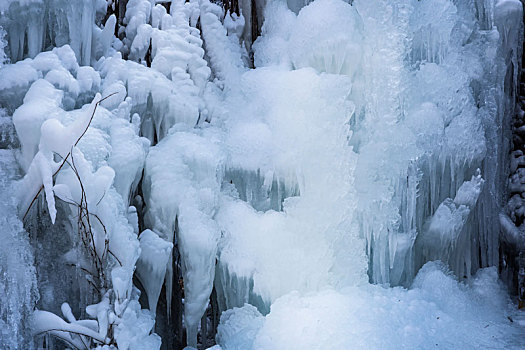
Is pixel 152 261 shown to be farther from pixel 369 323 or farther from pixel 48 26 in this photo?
pixel 48 26

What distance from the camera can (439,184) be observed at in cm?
399

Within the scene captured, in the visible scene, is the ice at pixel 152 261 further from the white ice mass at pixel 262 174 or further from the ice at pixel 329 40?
the ice at pixel 329 40

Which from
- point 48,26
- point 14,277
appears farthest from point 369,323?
point 48,26

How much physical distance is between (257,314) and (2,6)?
2.29 meters

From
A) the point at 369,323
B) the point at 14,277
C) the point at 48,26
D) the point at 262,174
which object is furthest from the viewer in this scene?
the point at 262,174

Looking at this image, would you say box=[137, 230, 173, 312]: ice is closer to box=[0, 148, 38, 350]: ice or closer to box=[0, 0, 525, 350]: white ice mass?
box=[0, 0, 525, 350]: white ice mass

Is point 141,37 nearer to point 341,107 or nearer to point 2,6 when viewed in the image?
point 2,6

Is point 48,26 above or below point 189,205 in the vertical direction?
Answer: above

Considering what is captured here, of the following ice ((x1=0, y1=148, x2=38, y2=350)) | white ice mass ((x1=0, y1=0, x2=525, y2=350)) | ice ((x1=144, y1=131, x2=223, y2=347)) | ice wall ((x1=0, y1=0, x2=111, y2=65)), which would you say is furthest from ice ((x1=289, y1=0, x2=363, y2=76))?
ice ((x1=0, y1=148, x2=38, y2=350))

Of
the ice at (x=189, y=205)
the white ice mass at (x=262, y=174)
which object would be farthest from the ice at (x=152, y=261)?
the ice at (x=189, y=205)

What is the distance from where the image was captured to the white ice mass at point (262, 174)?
2605 mm

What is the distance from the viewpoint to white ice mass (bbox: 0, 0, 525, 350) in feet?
8.55

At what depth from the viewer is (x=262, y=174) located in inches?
143

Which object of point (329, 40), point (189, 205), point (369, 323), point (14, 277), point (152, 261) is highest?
point (329, 40)
